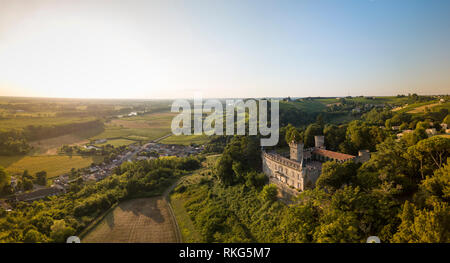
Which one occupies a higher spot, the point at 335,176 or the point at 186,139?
the point at 335,176

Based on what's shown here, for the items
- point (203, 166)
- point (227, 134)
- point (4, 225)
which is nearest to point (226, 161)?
point (203, 166)

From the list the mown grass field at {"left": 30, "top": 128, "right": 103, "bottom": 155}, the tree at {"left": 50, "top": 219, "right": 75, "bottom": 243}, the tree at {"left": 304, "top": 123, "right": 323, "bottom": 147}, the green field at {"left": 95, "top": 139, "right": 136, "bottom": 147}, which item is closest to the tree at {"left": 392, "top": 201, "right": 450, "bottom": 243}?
the tree at {"left": 304, "top": 123, "right": 323, "bottom": 147}

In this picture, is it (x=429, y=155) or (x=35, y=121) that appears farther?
(x=35, y=121)

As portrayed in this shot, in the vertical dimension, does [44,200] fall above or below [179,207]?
above

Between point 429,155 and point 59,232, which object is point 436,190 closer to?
point 429,155

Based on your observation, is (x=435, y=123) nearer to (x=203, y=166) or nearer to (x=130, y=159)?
(x=203, y=166)

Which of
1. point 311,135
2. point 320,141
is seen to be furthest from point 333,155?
point 311,135

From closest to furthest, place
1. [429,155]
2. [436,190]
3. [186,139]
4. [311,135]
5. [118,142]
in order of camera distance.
A: [436,190] → [429,155] → [311,135] → [118,142] → [186,139]

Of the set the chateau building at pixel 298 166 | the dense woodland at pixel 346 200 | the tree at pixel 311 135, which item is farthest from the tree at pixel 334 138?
the dense woodland at pixel 346 200
